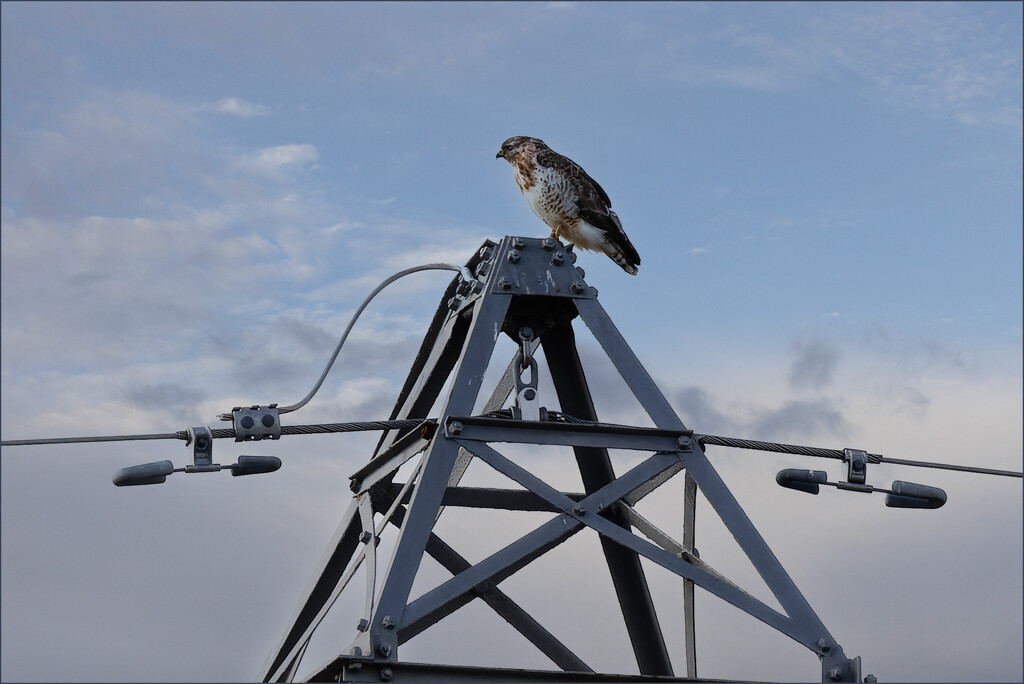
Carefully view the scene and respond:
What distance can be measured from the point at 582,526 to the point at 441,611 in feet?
4.34

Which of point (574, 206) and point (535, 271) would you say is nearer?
point (535, 271)

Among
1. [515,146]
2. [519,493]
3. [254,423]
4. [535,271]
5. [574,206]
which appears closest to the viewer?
[254,423]

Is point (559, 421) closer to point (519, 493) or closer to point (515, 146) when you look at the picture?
point (519, 493)

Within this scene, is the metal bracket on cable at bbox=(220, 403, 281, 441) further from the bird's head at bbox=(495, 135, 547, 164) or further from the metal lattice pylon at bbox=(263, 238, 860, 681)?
the bird's head at bbox=(495, 135, 547, 164)

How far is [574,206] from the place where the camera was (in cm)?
1084

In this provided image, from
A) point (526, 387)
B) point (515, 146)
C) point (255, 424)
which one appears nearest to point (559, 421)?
point (526, 387)

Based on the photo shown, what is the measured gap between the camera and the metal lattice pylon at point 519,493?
7566 millimetres

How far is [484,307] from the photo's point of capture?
8.59m

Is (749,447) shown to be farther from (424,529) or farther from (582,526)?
(424,529)

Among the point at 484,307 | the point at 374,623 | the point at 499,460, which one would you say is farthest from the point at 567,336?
the point at 374,623

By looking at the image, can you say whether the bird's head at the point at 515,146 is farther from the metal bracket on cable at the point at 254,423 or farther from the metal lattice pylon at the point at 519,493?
the metal bracket on cable at the point at 254,423

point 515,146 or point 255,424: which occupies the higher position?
point 515,146

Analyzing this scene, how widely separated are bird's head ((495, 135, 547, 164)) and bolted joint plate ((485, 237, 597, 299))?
2761 mm

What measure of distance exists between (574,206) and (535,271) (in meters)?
2.12
